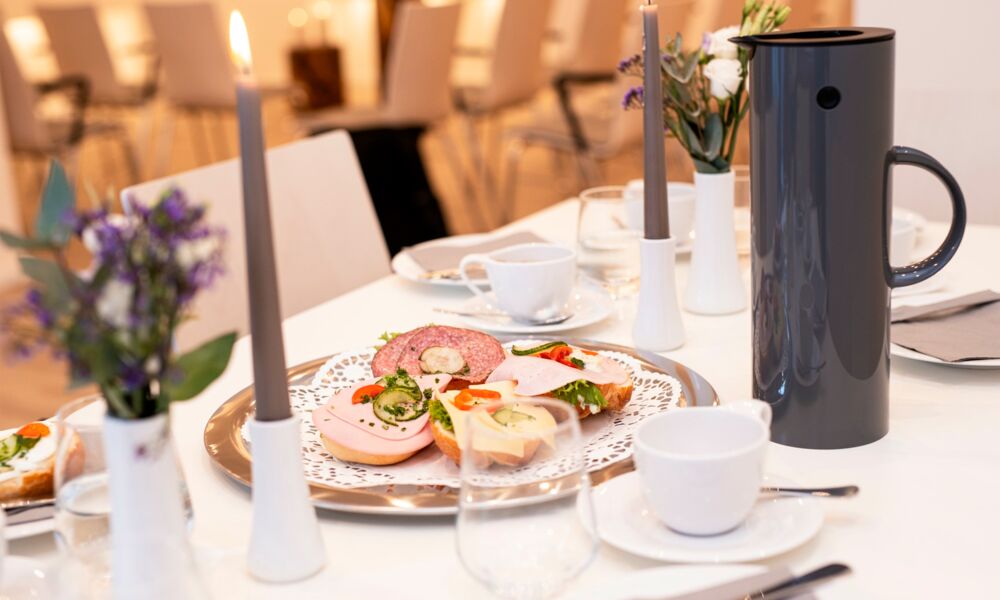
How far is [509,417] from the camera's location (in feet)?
2.35

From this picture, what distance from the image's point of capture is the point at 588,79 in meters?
4.12

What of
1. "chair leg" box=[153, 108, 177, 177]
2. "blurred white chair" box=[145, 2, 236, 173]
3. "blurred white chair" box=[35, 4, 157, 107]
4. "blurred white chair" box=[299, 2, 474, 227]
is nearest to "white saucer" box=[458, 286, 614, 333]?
"blurred white chair" box=[299, 2, 474, 227]

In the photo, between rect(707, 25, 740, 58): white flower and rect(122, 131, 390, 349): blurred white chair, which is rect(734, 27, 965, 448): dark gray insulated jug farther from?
rect(122, 131, 390, 349): blurred white chair

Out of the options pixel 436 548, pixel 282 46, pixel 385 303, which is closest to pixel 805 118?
pixel 436 548

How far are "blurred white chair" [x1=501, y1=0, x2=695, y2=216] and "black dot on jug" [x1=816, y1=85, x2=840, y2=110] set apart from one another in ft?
8.64

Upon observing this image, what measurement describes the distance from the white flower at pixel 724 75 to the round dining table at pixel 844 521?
0.26 metres

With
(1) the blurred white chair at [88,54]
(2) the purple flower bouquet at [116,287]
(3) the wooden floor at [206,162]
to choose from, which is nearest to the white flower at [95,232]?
(2) the purple flower bouquet at [116,287]

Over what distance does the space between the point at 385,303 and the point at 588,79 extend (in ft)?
9.58

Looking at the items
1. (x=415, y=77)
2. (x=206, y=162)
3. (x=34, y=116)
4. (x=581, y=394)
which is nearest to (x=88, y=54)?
(x=34, y=116)

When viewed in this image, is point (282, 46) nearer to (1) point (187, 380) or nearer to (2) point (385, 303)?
(2) point (385, 303)

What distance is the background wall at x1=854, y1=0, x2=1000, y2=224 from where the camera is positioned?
1.79m

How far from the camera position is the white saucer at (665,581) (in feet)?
2.13

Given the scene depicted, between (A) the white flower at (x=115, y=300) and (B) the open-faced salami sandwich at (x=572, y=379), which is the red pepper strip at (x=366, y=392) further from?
(A) the white flower at (x=115, y=300)

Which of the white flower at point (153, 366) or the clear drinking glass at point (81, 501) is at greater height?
the white flower at point (153, 366)
